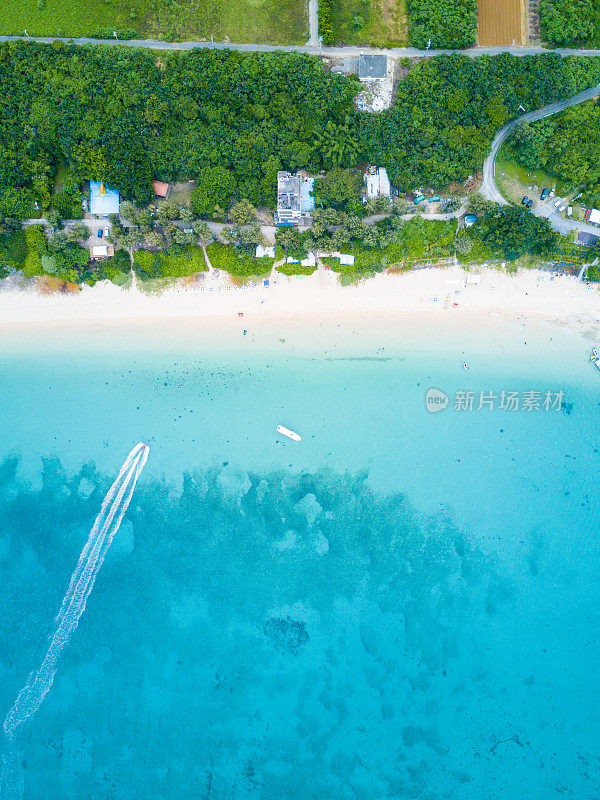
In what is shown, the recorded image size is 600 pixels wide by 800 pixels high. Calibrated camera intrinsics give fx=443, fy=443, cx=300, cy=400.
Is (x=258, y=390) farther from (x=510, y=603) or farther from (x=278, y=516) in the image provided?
(x=510, y=603)

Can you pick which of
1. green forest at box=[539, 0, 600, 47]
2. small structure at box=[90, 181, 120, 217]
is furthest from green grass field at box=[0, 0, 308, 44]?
green forest at box=[539, 0, 600, 47]

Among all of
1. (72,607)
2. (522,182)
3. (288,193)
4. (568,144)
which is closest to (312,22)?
(288,193)

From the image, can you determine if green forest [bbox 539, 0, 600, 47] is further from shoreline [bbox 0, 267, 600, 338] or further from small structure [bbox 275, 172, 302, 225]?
small structure [bbox 275, 172, 302, 225]

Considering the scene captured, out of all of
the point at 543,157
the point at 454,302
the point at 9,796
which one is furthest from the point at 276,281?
the point at 9,796

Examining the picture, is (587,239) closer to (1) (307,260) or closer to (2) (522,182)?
(2) (522,182)

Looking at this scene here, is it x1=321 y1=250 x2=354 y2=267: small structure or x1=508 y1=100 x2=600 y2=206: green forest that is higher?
x1=508 y1=100 x2=600 y2=206: green forest

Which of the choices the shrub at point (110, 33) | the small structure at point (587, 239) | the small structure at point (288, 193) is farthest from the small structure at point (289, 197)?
the small structure at point (587, 239)

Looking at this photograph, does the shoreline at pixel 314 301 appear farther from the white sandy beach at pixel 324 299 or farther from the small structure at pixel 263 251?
the small structure at pixel 263 251
